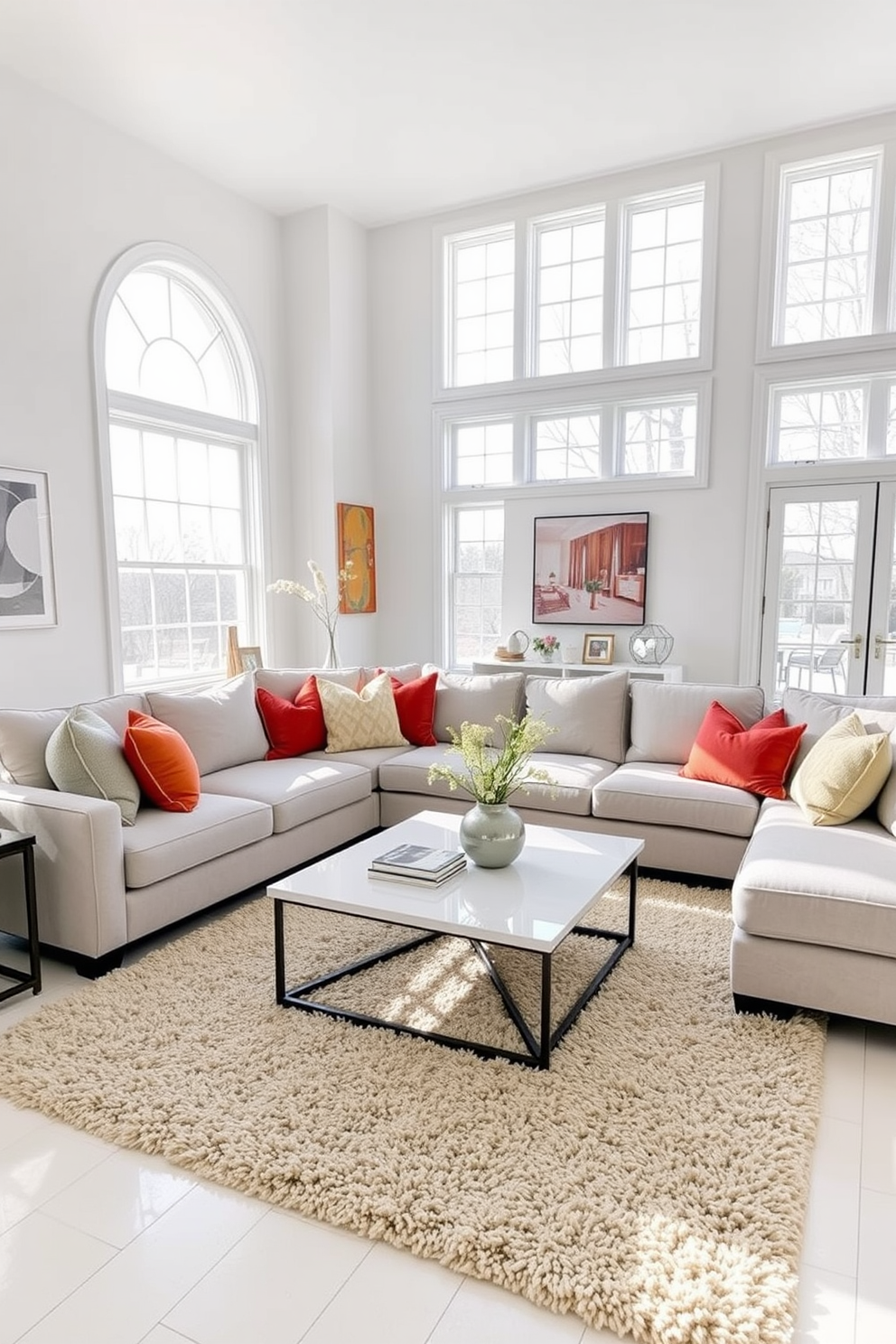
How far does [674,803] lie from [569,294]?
3911 millimetres

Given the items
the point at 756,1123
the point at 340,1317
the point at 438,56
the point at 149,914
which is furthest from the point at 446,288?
the point at 340,1317

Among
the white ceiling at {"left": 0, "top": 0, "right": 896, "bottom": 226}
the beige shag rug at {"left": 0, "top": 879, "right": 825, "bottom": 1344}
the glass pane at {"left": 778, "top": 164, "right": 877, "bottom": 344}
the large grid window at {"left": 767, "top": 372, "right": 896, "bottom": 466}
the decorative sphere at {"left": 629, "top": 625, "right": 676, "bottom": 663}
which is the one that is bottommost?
the beige shag rug at {"left": 0, "top": 879, "right": 825, "bottom": 1344}

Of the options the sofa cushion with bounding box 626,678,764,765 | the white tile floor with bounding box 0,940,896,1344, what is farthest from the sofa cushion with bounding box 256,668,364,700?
the white tile floor with bounding box 0,940,896,1344

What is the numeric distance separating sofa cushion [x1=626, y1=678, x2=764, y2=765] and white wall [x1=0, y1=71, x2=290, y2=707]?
9.68ft

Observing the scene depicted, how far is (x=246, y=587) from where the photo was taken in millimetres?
5781

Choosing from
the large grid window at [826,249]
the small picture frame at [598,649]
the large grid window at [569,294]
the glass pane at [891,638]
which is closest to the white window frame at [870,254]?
the large grid window at [826,249]

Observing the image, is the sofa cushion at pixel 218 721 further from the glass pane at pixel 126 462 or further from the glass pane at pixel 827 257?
the glass pane at pixel 827 257

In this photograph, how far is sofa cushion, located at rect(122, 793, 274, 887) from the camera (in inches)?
111

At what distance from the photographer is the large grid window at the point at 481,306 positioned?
19.5ft

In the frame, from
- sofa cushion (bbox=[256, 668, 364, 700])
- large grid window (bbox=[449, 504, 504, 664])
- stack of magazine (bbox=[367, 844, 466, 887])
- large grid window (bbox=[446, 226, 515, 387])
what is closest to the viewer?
stack of magazine (bbox=[367, 844, 466, 887])

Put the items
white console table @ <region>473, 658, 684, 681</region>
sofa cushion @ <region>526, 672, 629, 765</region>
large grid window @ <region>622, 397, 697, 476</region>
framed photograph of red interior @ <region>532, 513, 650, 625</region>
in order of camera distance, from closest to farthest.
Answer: sofa cushion @ <region>526, 672, 629, 765</region> < white console table @ <region>473, 658, 684, 681</region> < large grid window @ <region>622, 397, 697, 476</region> < framed photograph of red interior @ <region>532, 513, 650, 625</region>

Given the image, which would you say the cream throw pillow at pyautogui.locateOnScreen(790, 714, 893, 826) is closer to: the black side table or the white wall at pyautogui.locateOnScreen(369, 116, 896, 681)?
the white wall at pyautogui.locateOnScreen(369, 116, 896, 681)

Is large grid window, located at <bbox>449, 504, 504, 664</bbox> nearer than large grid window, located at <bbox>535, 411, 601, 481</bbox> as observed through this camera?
No

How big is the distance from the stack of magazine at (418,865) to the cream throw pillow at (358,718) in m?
1.67
